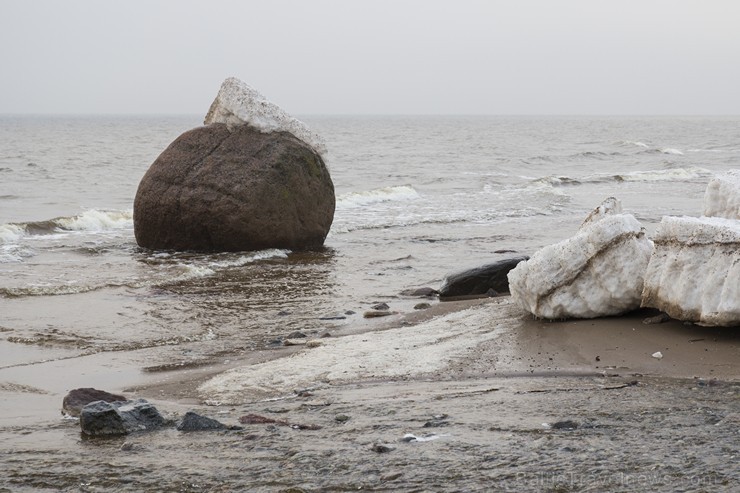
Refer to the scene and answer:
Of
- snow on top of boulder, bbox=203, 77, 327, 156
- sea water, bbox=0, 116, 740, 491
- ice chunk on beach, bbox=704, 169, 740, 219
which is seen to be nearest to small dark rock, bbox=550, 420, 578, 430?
sea water, bbox=0, 116, 740, 491

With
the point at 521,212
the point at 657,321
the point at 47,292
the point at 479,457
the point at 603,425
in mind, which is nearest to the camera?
the point at 479,457

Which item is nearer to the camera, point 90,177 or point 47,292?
point 47,292

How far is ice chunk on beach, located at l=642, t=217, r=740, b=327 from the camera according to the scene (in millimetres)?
5703

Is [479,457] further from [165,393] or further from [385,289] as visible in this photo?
[385,289]

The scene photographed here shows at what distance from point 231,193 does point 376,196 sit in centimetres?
1095

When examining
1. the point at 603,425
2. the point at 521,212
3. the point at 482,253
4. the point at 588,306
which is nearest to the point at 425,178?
the point at 521,212

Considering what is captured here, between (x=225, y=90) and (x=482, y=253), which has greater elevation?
(x=225, y=90)

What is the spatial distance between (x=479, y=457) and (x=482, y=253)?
9.17 m

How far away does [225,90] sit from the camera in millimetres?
13078

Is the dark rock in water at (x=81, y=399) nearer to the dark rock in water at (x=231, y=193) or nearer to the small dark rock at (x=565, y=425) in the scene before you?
Answer: the small dark rock at (x=565, y=425)

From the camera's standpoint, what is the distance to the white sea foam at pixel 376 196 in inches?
845

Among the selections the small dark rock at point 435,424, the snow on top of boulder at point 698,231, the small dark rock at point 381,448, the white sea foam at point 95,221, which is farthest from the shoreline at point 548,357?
the white sea foam at point 95,221

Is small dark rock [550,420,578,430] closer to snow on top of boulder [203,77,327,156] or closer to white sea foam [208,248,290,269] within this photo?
white sea foam [208,248,290,269]

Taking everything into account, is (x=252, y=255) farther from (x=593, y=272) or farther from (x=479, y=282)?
(x=593, y=272)
